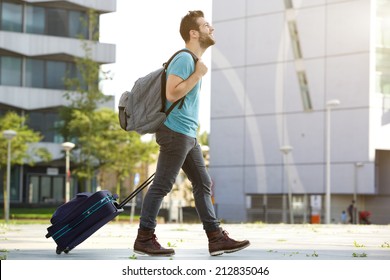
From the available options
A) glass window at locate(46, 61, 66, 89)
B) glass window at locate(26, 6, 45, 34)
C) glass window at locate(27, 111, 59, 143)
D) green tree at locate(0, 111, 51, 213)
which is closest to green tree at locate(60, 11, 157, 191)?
green tree at locate(0, 111, 51, 213)

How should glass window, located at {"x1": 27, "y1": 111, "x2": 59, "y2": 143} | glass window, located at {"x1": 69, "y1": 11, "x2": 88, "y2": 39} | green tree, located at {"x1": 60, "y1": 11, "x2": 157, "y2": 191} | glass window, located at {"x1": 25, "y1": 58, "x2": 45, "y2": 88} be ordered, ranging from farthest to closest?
glass window, located at {"x1": 25, "y1": 58, "x2": 45, "y2": 88} < glass window, located at {"x1": 27, "y1": 111, "x2": 59, "y2": 143} < glass window, located at {"x1": 69, "y1": 11, "x2": 88, "y2": 39} < green tree, located at {"x1": 60, "y1": 11, "x2": 157, "y2": 191}

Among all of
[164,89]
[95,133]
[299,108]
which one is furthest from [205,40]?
[299,108]

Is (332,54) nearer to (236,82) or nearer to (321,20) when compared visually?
(321,20)

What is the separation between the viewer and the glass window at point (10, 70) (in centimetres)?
5322

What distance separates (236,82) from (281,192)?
635 cm

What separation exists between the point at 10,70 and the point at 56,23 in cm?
362

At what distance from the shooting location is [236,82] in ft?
169

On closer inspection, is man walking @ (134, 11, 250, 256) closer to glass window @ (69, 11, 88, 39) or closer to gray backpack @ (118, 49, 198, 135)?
gray backpack @ (118, 49, 198, 135)

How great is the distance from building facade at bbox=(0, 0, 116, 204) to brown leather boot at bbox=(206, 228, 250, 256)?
4475 cm

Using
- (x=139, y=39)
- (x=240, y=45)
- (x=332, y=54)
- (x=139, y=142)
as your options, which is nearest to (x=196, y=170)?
(x=139, y=39)

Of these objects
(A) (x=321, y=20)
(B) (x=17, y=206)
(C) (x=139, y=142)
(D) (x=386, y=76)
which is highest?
(A) (x=321, y=20)

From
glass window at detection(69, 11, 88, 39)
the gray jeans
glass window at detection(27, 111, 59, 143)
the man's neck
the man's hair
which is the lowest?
the gray jeans

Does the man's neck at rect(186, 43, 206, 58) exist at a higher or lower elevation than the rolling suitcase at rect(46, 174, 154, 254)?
higher

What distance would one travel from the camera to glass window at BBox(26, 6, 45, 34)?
52562mm
